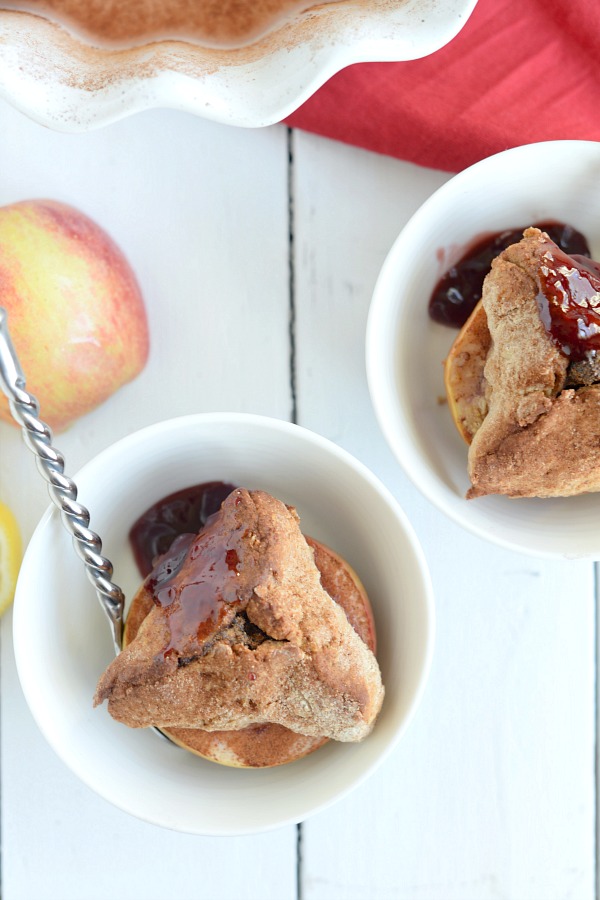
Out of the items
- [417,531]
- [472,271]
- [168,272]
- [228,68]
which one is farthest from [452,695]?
[228,68]

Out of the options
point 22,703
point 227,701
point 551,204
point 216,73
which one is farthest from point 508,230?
point 22,703

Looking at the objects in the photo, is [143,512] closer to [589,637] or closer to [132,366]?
[132,366]

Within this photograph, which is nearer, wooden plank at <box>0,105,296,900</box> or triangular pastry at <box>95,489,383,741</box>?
triangular pastry at <box>95,489,383,741</box>

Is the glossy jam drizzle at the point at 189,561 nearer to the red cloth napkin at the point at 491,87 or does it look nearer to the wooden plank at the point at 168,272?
the wooden plank at the point at 168,272

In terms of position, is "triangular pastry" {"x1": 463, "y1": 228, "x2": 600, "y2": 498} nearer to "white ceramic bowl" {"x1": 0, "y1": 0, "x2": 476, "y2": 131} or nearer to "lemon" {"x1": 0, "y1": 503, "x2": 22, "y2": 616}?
"white ceramic bowl" {"x1": 0, "y1": 0, "x2": 476, "y2": 131}

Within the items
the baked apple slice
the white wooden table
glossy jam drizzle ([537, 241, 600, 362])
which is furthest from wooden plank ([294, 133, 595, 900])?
glossy jam drizzle ([537, 241, 600, 362])

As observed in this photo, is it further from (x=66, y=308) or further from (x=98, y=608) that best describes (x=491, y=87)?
(x=98, y=608)
